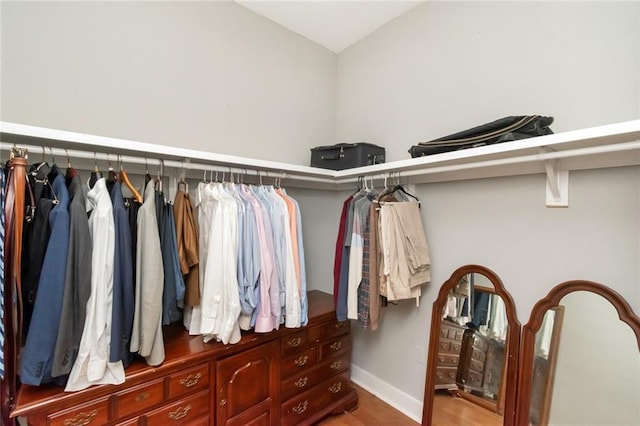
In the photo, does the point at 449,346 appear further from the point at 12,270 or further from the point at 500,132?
the point at 12,270

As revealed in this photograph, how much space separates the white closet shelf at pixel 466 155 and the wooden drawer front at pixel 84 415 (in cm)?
99

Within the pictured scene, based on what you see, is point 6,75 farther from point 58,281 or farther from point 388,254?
point 388,254

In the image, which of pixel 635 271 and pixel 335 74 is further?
pixel 335 74

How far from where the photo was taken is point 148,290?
1183 millimetres

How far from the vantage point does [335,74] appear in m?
2.65

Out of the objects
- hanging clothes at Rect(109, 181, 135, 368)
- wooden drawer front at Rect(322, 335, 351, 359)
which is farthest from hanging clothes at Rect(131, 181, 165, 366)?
wooden drawer front at Rect(322, 335, 351, 359)

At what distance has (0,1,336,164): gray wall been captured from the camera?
137 centimetres

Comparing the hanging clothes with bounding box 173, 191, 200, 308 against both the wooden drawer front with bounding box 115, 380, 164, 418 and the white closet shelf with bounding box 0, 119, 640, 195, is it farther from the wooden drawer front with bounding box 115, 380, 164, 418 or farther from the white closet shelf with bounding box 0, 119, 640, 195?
the wooden drawer front with bounding box 115, 380, 164, 418

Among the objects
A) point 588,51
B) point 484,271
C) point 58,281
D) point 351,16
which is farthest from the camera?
point 351,16

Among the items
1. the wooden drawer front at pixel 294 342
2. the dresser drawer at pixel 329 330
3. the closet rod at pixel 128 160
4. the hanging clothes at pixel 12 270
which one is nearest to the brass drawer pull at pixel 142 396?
the hanging clothes at pixel 12 270

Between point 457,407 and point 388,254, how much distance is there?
3.25 ft

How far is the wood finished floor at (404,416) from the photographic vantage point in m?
1.60

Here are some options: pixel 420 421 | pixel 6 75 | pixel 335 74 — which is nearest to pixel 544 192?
pixel 420 421

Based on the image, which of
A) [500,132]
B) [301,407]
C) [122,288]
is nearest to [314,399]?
[301,407]
